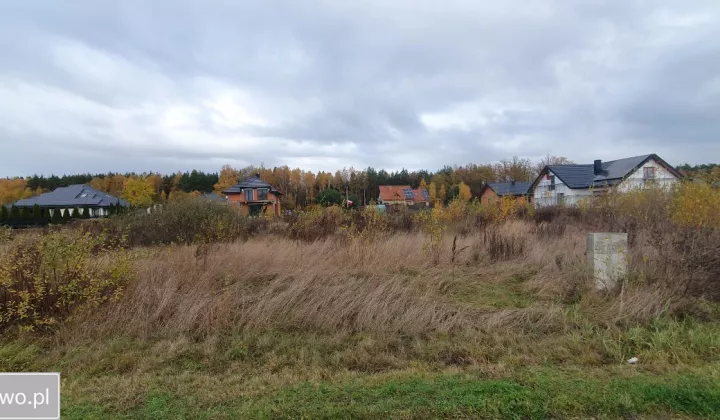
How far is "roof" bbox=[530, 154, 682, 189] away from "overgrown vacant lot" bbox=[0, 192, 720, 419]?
109 ft

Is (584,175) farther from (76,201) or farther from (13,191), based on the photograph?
(13,191)

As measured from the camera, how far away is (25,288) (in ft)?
15.0

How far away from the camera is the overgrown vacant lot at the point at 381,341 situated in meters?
2.96

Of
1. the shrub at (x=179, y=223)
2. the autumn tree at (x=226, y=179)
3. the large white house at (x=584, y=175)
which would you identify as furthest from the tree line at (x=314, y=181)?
the shrub at (x=179, y=223)

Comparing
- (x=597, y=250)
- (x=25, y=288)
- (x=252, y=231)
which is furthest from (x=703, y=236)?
(x=252, y=231)

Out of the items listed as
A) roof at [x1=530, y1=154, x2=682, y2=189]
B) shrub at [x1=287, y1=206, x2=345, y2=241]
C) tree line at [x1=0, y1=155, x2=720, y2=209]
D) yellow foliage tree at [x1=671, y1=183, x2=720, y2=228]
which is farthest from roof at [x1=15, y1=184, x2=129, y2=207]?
yellow foliage tree at [x1=671, y1=183, x2=720, y2=228]

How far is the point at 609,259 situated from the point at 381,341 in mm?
4224

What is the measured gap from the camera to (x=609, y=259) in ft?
19.0

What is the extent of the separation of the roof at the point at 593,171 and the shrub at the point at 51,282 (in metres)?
37.9

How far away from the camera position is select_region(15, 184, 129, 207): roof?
2114 inches

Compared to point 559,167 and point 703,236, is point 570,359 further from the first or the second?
point 559,167

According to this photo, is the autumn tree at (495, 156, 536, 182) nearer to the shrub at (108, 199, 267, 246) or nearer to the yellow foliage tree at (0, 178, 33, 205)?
the shrub at (108, 199, 267, 246)

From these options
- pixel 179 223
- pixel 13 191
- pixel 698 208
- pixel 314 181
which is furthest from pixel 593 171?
pixel 13 191

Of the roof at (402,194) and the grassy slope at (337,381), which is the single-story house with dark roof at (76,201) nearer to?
the roof at (402,194)
